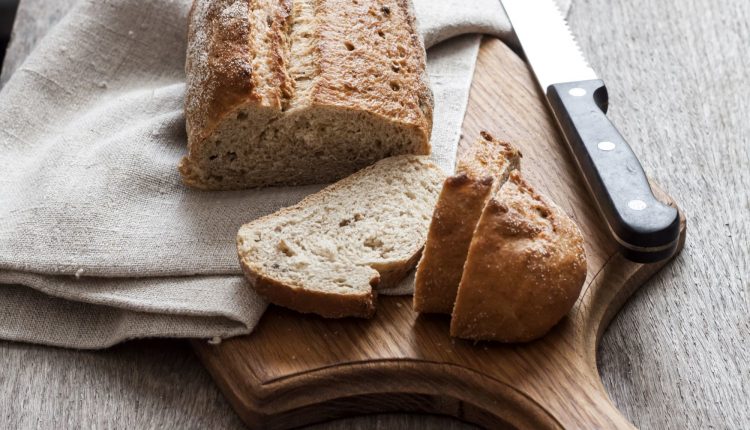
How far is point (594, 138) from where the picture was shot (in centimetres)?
320

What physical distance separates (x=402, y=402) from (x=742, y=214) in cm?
140

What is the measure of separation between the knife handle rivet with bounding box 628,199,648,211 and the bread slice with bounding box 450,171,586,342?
22 cm

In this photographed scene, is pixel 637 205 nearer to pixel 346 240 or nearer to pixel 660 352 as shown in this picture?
pixel 660 352

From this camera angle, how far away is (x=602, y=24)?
171 inches

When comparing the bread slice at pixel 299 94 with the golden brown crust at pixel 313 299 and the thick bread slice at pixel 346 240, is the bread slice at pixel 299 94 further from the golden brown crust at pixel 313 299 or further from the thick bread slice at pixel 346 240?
the golden brown crust at pixel 313 299

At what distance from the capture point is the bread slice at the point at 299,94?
10.5 feet

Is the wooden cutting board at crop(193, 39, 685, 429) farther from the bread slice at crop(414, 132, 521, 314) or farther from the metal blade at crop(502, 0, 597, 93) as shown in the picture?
the metal blade at crop(502, 0, 597, 93)

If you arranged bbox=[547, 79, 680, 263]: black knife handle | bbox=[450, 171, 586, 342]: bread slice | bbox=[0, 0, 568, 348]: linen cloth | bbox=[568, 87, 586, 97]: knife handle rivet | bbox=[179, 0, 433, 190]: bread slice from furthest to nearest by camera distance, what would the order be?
bbox=[568, 87, 586, 97]: knife handle rivet → bbox=[179, 0, 433, 190]: bread slice → bbox=[0, 0, 568, 348]: linen cloth → bbox=[547, 79, 680, 263]: black knife handle → bbox=[450, 171, 586, 342]: bread slice

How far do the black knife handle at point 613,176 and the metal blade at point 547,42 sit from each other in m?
0.10

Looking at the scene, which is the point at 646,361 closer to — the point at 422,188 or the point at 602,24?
the point at 422,188

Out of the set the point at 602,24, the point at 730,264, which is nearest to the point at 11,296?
the point at 730,264

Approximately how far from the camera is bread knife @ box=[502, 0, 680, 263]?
287cm

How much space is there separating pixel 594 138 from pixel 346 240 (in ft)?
2.82

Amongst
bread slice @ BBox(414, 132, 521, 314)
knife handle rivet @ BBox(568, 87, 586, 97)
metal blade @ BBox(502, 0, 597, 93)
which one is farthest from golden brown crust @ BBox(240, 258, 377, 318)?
metal blade @ BBox(502, 0, 597, 93)
